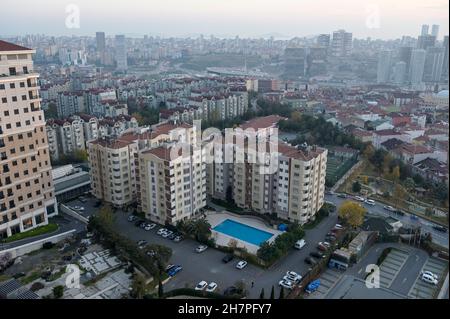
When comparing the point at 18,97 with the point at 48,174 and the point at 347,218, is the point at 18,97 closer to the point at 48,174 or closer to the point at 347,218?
the point at 48,174

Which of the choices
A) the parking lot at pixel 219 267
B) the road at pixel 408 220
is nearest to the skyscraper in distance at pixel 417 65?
the road at pixel 408 220

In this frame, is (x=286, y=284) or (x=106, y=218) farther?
(x=106, y=218)

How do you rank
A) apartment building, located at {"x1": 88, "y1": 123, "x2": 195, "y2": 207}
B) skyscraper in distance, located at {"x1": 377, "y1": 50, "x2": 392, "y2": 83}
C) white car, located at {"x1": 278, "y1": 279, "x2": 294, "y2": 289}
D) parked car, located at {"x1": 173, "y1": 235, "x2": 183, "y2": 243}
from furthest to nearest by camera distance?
1. skyscraper in distance, located at {"x1": 377, "y1": 50, "x2": 392, "y2": 83}
2. apartment building, located at {"x1": 88, "y1": 123, "x2": 195, "y2": 207}
3. parked car, located at {"x1": 173, "y1": 235, "x2": 183, "y2": 243}
4. white car, located at {"x1": 278, "y1": 279, "x2": 294, "y2": 289}

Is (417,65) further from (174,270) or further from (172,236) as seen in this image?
(174,270)

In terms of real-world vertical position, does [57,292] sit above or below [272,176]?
below

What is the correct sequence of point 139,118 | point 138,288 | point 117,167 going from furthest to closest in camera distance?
point 139,118 → point 117,167 → point 138,288

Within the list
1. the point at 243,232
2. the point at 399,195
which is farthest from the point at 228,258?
the point at 399,195

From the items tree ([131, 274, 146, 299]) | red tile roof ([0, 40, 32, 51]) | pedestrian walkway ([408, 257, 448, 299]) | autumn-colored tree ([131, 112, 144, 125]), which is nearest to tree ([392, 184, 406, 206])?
pedestrian walkway ([408, 257, 448, 299])

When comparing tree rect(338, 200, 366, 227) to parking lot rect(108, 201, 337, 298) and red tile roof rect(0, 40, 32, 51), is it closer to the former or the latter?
parking lot rect(108, 201, 337, 298)
